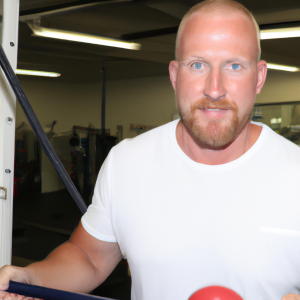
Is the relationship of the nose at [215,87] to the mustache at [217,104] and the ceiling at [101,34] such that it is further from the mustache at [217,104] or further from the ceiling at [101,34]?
the ceiling at [101,34]

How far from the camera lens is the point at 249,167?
0.82 metres

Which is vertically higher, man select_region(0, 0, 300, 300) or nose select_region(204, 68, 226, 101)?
nose select_region(204, 68, 226, 101)

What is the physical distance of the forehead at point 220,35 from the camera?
0.78m

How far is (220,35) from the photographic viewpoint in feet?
2.58

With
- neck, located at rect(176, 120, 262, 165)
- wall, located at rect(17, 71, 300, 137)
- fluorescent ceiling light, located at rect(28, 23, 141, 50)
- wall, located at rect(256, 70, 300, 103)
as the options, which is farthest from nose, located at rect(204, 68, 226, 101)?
fluorescent ceiling light, located at rect(28, 23, 141, 50)

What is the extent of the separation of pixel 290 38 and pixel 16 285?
1.73 metres

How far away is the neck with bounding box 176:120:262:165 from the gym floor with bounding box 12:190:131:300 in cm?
151

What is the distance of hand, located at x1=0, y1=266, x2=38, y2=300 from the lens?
0.71 metres

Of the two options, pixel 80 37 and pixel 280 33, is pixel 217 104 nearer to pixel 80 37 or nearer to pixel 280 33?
pixel 280 33

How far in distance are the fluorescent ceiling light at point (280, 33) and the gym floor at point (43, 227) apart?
4.79ft

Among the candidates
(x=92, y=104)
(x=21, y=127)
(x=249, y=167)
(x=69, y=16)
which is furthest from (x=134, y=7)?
(x=249, y=167)

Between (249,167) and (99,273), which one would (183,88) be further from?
(99,273)

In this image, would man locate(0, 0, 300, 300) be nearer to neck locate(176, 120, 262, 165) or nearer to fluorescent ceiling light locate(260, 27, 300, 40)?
neck locate(176, 120, 262, 165)

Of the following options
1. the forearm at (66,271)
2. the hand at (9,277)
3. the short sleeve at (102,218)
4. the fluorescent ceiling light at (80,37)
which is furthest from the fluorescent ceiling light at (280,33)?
the hand at (9,277)
